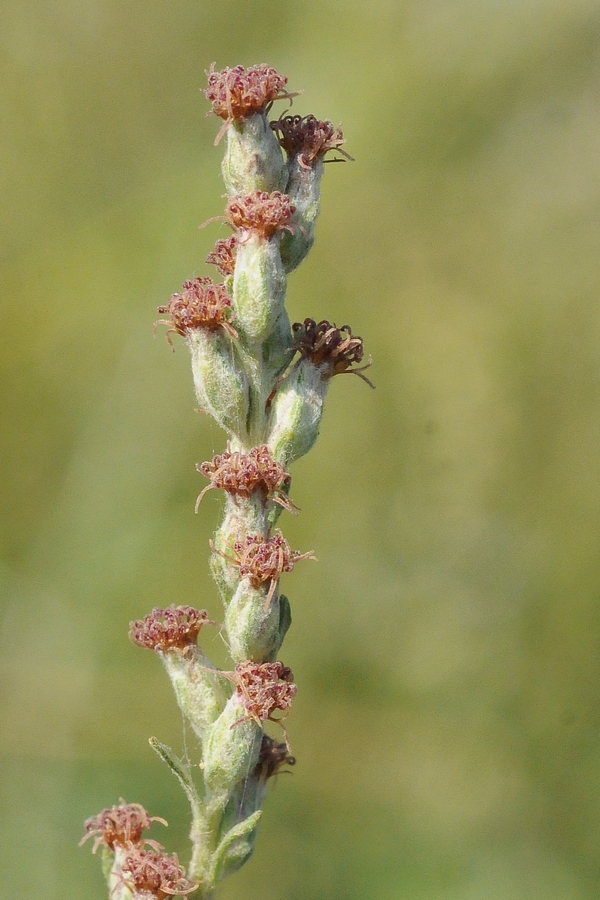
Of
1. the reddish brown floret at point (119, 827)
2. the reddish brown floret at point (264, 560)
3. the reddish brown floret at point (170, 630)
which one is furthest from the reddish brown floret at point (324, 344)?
the reddish brown floret at point (119, 827)

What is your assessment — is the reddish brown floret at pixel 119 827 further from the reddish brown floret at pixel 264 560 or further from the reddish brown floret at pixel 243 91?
the reddish brown floret at pixel 243 91

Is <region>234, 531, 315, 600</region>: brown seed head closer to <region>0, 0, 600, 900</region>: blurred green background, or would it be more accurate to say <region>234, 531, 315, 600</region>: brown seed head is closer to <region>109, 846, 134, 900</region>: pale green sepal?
<region>109, 846, 134, 900</region>: pale green sepal

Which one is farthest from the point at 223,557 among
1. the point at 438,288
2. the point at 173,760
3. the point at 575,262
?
the point at 575,262

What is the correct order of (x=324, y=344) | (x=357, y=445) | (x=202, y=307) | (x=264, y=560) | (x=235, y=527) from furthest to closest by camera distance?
(x=357, y=445), (x=324, y=344), (x=202, y=307), (x=235, y=527), (x=264, y=560)

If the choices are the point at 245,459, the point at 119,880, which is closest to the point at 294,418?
the point at 245,459

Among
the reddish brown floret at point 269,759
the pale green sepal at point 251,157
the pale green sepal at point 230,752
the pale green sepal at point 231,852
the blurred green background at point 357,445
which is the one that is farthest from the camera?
the blurred green background at point 357,445

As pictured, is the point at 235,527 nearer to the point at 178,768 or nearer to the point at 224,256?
the point at 178,768
